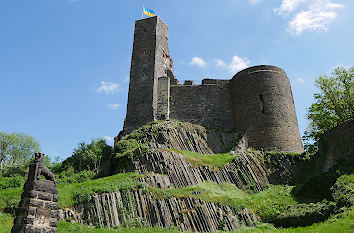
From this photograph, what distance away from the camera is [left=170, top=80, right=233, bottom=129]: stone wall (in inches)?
1385

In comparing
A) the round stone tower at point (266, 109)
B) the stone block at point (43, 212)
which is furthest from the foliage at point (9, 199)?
the round stone tower at point (266, 109)

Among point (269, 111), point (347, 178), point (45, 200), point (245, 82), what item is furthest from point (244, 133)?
point (45, 200)

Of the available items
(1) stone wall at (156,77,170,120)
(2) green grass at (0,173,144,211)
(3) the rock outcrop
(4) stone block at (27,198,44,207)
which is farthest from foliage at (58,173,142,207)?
(1) stone wall at (156,77,170,120)

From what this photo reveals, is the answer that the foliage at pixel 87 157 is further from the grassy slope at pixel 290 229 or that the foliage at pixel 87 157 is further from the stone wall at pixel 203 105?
the grassy slope at pixel 290 229

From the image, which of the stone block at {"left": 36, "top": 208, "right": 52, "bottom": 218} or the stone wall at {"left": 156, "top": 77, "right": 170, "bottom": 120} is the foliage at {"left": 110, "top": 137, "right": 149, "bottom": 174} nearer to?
the stone wall at {"left": 156, "top": 77, "right": 170, "bottom": 120}

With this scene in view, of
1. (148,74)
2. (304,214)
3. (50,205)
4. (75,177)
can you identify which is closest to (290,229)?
(304,214)

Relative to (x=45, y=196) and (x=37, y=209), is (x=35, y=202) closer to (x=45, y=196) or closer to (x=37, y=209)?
(x=37, y=209)

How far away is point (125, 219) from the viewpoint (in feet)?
60.7

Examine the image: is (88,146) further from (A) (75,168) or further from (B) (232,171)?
(B) (232,171)

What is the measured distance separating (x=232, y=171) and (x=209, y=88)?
1318cm

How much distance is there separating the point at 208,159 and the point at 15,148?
3579cm

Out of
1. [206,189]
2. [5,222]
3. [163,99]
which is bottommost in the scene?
[5,222]

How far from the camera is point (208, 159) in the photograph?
2875 centimetres

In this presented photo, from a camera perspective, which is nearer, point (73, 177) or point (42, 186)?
point (42, 186)
